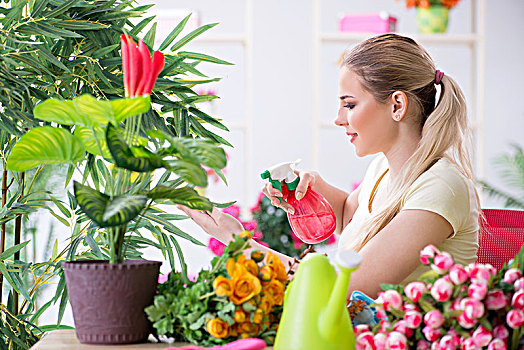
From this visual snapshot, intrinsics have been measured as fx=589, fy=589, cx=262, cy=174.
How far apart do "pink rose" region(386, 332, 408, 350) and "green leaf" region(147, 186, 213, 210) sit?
0.31 m

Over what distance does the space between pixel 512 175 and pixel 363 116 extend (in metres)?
2.59

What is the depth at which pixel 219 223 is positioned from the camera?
116 centimetres

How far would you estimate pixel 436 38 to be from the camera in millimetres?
3672

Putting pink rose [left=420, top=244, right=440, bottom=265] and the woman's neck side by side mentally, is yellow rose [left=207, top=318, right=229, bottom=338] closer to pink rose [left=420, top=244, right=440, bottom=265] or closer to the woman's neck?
pink rose [left=420, top=244, right=440, bottom=265]

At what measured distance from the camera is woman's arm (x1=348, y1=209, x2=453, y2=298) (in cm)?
120

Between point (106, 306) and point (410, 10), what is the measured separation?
3.68m

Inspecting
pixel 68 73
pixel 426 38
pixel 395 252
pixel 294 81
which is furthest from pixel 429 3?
pixel 68 73

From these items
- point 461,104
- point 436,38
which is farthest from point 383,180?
point 436,38

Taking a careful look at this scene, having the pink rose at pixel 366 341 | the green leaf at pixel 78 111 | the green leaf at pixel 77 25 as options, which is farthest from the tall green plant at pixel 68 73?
the pink rose at pixel 366 341

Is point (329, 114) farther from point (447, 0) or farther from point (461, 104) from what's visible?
point (461, 104)

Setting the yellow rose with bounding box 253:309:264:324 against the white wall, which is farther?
the white wall

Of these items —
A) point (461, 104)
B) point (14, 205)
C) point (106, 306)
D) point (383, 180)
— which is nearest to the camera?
point (106, 306)

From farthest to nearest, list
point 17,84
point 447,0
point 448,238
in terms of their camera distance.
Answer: point 447,0 → point 448,238 → point 17,84

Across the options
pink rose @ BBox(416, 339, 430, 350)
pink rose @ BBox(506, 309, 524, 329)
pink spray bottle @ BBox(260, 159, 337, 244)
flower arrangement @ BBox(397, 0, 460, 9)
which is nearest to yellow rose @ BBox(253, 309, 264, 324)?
pink rose @ BBox(416, 339, 430, 350)
